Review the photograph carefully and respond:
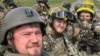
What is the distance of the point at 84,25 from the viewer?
6.54 m

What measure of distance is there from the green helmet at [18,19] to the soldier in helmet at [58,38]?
86.0 inches

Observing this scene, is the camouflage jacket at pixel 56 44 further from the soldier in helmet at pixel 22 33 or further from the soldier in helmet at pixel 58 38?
the soldier in helmet at pixel 22 33

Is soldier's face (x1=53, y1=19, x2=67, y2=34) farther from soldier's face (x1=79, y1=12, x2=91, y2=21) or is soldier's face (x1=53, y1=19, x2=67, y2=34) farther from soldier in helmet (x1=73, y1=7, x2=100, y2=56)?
soldier's face (x1=79, y1=12, x2=91, y2=21)

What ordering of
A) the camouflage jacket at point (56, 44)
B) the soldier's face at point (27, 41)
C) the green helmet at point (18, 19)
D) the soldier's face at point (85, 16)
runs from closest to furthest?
the soldier's face at point (27, 41) < the green helmet at point (18, 19) < the camouflage jacket at point (56, 44) < the soldier's face at point (85, 16)

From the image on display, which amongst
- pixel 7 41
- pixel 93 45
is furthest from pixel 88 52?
pixel 7 41

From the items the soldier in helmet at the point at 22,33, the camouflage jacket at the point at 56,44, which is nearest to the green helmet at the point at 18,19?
the soldier in helmet at the point at 22,33

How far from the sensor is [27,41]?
3.20 m

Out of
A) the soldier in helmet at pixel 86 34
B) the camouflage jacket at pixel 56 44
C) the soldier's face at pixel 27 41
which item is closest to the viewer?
the soldier's face at pixel 27 41

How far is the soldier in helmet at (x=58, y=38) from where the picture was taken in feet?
18.5

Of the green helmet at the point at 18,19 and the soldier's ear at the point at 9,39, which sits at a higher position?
the green helmet at the point at 18,19

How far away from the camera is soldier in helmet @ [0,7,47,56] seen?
10.5ft

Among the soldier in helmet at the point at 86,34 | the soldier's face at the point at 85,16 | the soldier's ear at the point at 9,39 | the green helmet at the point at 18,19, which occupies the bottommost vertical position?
the soldier in helmet at the point at 86,34

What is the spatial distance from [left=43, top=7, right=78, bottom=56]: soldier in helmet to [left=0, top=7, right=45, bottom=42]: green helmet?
7.17 feet

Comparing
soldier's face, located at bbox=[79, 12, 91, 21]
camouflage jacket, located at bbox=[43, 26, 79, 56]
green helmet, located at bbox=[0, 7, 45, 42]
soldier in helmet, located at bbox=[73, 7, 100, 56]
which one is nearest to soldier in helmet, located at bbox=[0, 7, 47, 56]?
green helmet, located at bbox=[0, 7, 45, 42]
